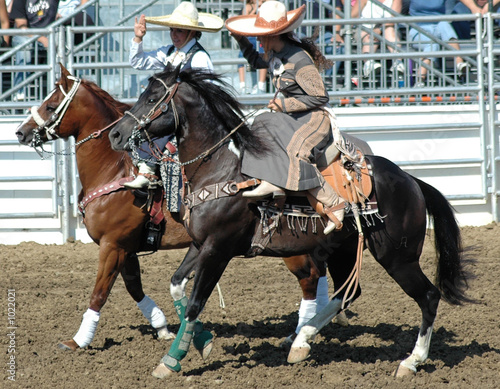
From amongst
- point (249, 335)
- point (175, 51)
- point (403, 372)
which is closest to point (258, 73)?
point (175, 51)

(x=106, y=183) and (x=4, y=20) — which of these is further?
(x=4, y=20)

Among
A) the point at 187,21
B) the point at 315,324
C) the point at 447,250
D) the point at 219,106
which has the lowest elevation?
the point at 315,324

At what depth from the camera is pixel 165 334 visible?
5.47 m

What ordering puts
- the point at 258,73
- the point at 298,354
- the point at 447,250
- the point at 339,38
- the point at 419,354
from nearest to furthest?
the point at 419,354
the point at 298,354
the point at 447,250
the point at 258,73
the point at 339,38

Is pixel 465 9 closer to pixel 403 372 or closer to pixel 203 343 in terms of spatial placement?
pixel 403 372

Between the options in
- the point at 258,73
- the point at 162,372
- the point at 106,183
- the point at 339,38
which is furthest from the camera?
the point at 339,38

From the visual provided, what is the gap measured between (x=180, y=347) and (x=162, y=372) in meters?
0.20

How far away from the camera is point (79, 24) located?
10.0 m

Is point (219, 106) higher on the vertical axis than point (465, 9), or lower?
lower

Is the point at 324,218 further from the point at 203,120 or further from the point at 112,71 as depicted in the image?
the point at 112,71

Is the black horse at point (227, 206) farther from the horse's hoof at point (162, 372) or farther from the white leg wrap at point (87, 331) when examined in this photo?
the white leg wrap at point (87, 331)

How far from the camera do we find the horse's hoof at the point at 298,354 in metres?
4.79

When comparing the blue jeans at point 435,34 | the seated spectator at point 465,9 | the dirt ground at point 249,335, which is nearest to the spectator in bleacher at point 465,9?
the seated spectator at point 465,9

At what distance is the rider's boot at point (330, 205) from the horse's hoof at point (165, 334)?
5.69 feet
